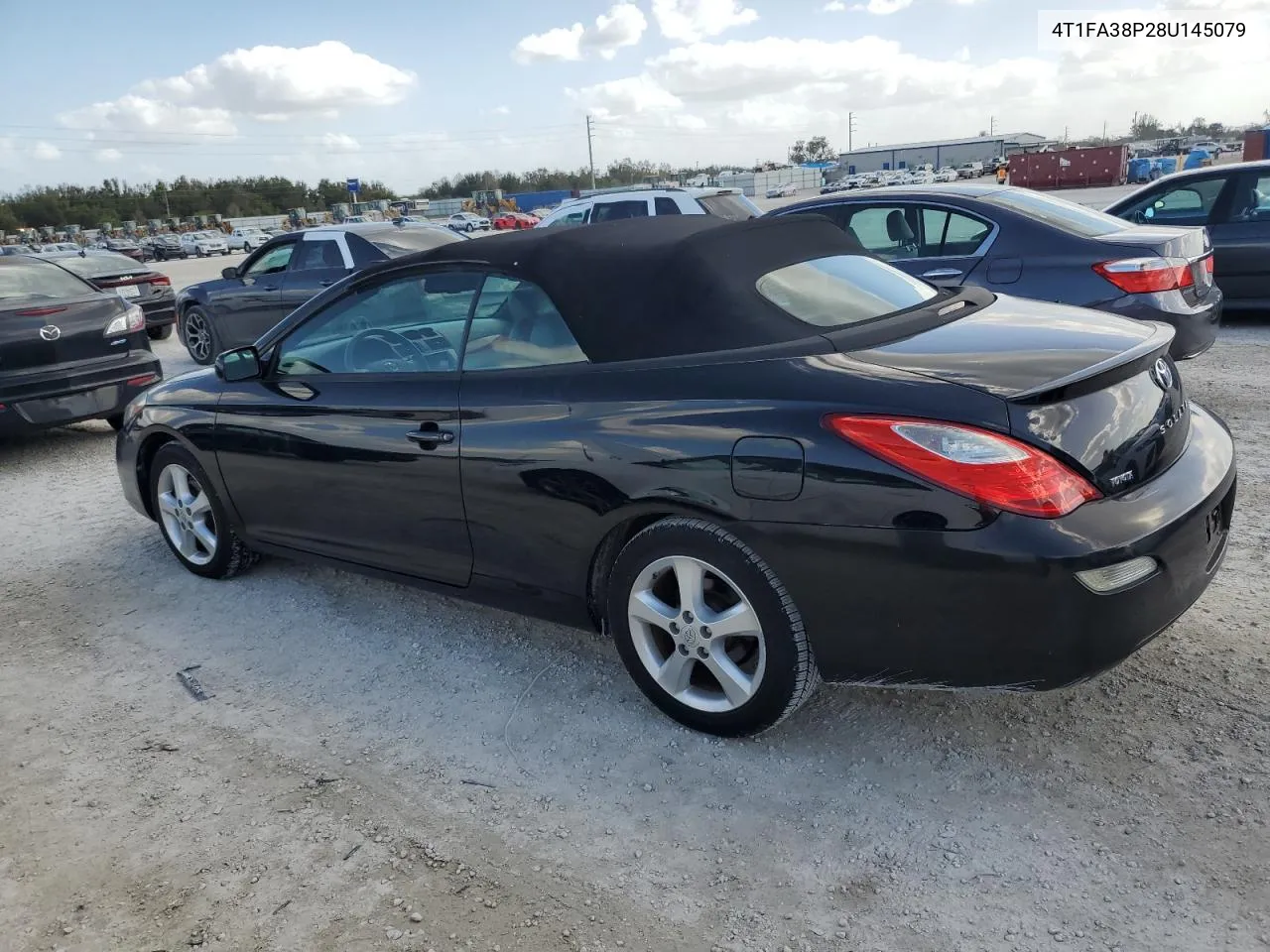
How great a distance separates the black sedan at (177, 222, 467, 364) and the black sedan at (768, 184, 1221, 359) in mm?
4750

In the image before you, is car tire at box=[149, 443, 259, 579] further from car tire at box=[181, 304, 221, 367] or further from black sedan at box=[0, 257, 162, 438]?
car tire at box=[181, 304, 221, 367]

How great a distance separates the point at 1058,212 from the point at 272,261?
7896 mm

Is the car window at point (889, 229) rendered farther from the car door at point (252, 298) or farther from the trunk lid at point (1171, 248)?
the car door at point (252, 298)

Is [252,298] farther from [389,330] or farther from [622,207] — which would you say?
[389,330]

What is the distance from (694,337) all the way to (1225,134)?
157 meters

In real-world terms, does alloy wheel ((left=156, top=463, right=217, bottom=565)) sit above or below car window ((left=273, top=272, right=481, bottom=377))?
below

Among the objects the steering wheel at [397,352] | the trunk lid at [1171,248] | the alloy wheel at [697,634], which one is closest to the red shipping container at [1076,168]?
the trunk lid at [1171,248]

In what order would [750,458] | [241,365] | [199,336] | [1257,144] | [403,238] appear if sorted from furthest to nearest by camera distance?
[1257,144], [199,336], [403,238], [241,365], [750,458]

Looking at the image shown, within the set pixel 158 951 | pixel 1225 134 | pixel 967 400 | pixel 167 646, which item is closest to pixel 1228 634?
pixel 967 400

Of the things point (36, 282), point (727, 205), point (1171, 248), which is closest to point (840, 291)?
point (1171, 248)

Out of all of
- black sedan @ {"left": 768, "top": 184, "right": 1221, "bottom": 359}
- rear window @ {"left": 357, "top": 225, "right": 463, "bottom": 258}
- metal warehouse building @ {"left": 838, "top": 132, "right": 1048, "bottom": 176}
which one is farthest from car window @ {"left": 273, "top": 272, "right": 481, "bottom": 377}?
metal warehouse building @ {"left": 838, "top": 132, "right": 1048, "bottom": 176}

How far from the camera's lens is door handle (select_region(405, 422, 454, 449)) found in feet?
11.3

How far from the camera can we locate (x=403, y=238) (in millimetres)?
10031

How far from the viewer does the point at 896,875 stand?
7.91ft
